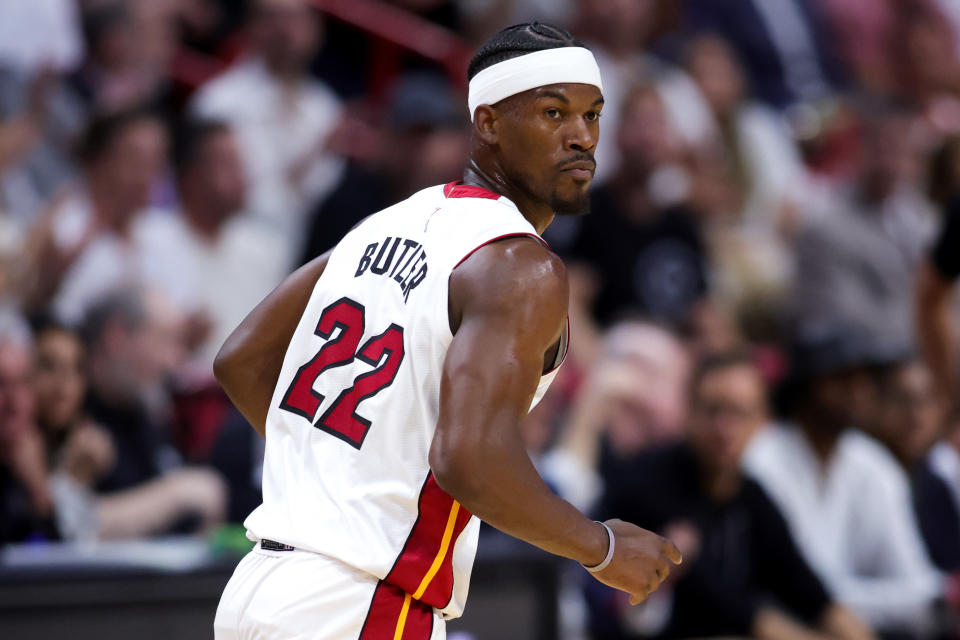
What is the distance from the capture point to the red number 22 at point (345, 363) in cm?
298

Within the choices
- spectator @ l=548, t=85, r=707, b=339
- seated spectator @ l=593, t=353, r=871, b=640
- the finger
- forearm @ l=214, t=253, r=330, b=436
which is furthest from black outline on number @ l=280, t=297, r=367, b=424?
spectator @ l=548, t=85, r=707, b=339

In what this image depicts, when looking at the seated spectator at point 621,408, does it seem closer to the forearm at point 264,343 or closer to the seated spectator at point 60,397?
the seated spectator at point 60,397

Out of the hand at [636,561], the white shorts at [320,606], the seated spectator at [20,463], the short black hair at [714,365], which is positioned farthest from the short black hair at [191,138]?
the hand at [636,561]

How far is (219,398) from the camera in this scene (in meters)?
6.78

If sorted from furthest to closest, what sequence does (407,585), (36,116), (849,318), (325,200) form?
(849,318), (325,200), (36,116), (407,585)

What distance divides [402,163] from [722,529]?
308cm

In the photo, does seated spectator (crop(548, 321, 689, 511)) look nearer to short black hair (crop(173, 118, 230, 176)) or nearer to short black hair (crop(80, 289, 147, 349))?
short black hair (crop(80, 289, 147, 349))

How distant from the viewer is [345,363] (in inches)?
120

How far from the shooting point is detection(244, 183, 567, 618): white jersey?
9.66 feet

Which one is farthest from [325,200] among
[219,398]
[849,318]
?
[849,318]

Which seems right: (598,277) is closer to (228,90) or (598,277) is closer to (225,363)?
(228,90)

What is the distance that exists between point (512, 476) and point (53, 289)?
4511mm

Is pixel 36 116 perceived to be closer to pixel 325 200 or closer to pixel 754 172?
pixel 325 200

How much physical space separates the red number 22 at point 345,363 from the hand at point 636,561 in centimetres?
59
